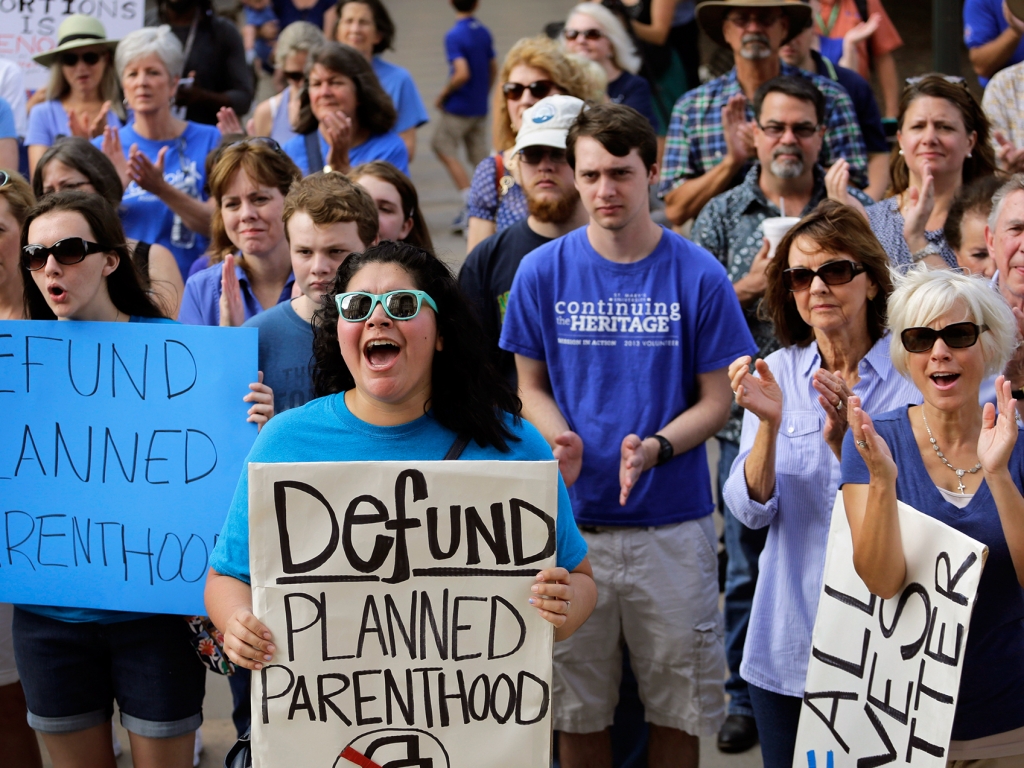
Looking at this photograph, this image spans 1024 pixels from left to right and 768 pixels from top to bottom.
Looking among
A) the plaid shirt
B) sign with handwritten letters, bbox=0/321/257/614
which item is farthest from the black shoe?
the plaid shirt

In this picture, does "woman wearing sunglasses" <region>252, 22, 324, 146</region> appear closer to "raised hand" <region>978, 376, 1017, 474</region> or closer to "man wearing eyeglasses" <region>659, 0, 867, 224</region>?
"man wearing eyeglasses" <region>659, 0, 867, 224</region>

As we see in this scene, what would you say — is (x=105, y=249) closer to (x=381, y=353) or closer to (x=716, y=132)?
(x=381, y=353)

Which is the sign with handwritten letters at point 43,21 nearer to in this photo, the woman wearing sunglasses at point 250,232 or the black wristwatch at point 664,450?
the woman wearing sunglasses at point 250,232

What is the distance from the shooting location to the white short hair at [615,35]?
6.30 metres

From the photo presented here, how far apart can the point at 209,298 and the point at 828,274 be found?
2.05 m

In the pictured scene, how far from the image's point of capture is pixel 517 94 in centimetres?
505

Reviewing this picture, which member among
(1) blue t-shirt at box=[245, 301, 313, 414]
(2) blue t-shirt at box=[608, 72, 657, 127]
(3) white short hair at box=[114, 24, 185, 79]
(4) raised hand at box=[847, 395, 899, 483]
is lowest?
(4) raised hand at box=[847, 395, 899, 483]

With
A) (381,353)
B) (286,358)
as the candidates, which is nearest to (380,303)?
(381,353)

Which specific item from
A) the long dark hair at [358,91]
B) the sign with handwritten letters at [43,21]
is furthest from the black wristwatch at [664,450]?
the sign with handwritten letters at [43,21]

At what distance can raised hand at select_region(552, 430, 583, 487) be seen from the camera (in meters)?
3.52

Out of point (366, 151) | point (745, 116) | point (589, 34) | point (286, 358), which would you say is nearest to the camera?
point (286, 358)

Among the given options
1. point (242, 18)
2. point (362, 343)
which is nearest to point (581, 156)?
point (362, 343)

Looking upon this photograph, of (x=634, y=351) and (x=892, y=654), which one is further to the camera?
(x=634, y=351)

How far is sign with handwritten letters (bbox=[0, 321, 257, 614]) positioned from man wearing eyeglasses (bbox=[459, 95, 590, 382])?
1.10 m
